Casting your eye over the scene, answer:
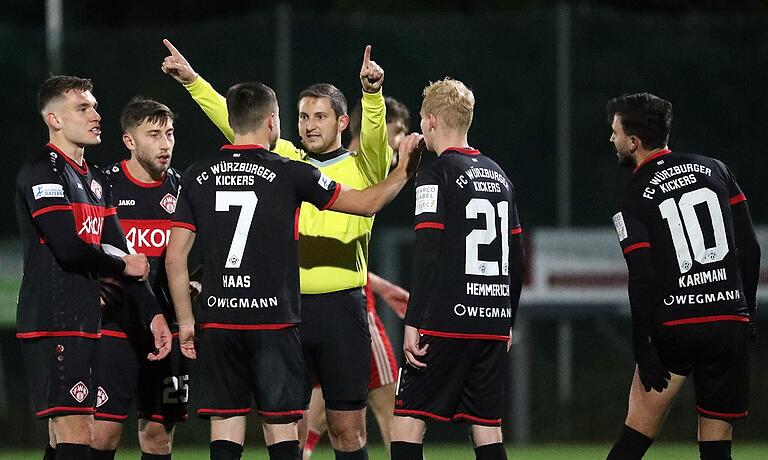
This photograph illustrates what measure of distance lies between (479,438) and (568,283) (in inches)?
199

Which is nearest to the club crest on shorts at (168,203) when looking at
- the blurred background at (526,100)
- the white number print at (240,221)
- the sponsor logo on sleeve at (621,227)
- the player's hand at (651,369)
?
the white number print at (240,221)

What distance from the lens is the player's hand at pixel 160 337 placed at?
→ 6766 mm

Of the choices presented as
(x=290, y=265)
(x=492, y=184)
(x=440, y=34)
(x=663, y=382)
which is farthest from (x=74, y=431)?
(x=440, y=34)

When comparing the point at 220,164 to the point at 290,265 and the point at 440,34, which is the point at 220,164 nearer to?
the point at 290,265

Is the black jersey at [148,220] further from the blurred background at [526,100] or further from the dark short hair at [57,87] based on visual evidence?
the blurred background at [526,100]

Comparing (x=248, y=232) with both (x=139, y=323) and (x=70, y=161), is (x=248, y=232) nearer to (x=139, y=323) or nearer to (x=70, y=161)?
(x=70, y=161)

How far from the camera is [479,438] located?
21.3 ft

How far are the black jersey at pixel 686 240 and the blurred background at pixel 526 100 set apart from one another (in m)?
4.84

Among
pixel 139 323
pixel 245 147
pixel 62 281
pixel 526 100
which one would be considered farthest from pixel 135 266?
pixel 526 100

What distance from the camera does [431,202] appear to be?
634cm

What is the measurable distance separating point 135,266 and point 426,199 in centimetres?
149

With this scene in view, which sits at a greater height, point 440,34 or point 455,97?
point 440,34

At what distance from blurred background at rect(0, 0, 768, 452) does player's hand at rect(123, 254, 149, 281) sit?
507 centimetres

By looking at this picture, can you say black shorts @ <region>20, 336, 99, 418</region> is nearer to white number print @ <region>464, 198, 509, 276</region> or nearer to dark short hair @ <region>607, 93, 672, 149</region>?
white number print @ <region>464, 198, 509, 276</region>
